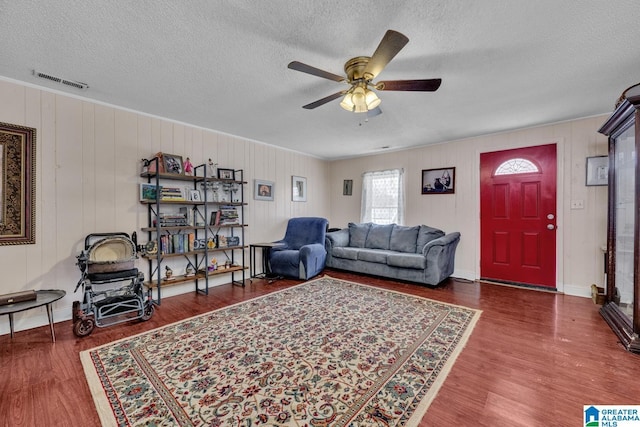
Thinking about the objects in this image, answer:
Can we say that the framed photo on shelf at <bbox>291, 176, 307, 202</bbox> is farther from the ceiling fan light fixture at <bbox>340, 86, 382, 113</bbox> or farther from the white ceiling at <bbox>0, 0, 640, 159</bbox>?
the ceiling fan light fixture at <bbox>340, 86, 382, 113</bbox>

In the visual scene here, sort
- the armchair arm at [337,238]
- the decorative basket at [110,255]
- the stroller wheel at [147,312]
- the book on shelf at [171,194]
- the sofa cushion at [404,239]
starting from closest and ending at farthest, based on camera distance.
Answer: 1. the decorative basket at [110,255]
2. the stroller wheel at [147,312]
3. the book on shelf at [171,194]
4. the sofa cushion at [404,239]
5. the armchair arm at [337,238]

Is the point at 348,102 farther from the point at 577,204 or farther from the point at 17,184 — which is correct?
the point at 577,204

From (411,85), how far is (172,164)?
3.00m

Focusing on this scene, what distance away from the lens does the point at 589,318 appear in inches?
108

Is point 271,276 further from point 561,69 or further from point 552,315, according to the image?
point 561,69

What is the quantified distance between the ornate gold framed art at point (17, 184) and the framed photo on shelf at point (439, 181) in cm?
531

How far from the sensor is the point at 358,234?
523 cm

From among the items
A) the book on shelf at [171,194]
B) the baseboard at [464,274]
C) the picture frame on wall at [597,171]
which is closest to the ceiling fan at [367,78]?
the book on shelf at [171,194]

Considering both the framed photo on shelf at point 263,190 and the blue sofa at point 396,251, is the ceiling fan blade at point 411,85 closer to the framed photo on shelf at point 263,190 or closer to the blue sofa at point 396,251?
the blue sofa at point 396,251

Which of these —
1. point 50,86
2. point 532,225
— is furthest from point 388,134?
point 50,86

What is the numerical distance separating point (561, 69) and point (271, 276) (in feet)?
14.2

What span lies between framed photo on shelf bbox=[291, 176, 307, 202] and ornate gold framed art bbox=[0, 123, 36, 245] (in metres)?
3.61

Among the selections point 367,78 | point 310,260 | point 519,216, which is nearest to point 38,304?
point 310,260

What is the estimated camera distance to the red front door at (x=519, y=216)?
3.75 m
